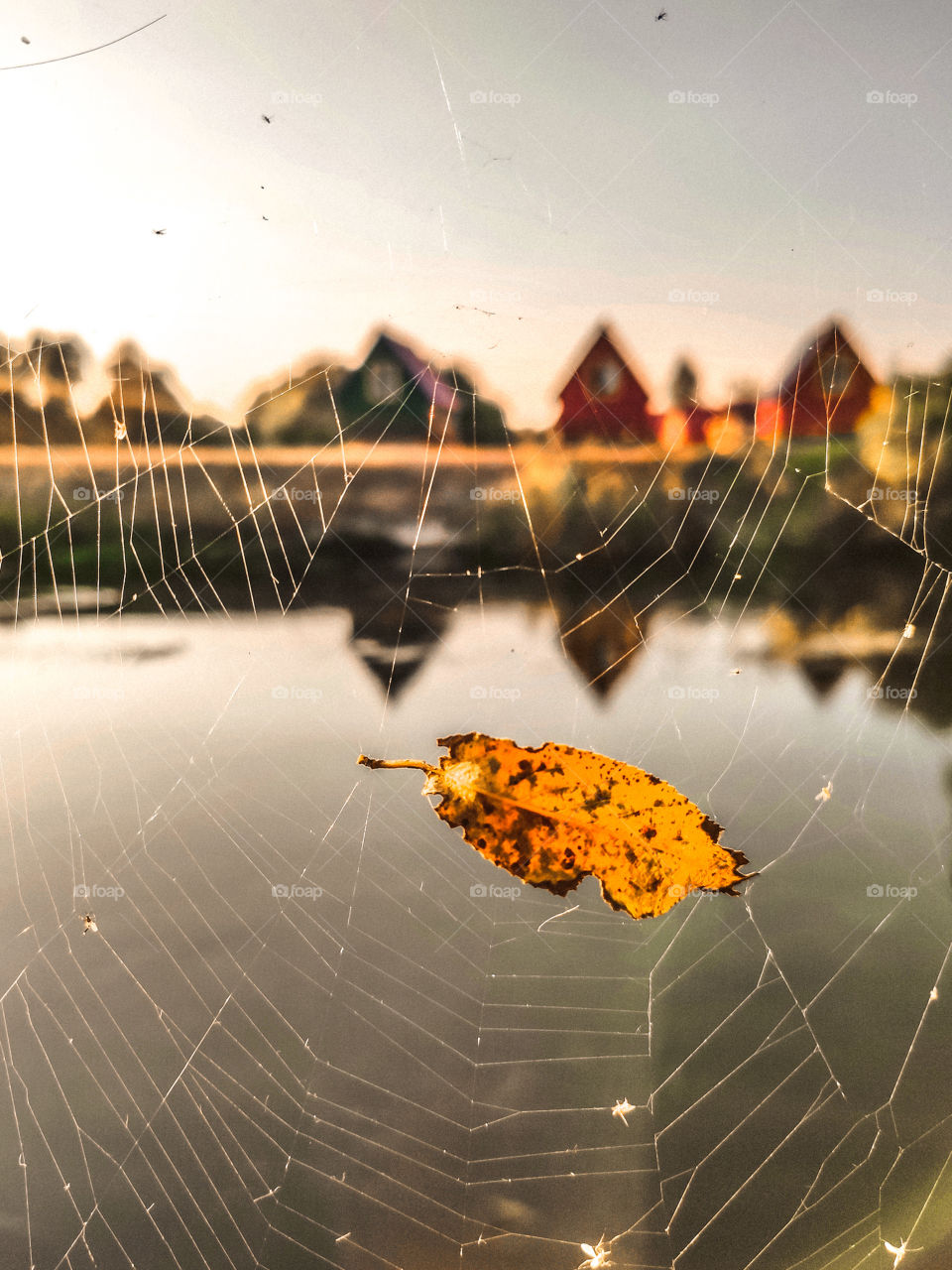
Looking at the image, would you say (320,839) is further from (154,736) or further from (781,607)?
(781,607)

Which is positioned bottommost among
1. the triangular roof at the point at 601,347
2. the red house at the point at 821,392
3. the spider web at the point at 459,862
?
the spider web at the point at 459,862

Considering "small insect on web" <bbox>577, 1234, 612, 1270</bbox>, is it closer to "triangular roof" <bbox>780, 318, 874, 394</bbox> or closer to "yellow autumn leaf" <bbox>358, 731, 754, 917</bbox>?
"yellow autumn leaf" <bbox>358, 731, 754, 917</bbox>

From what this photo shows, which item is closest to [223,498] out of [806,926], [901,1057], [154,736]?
[154,736]

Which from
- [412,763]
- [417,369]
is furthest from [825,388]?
[412,763]

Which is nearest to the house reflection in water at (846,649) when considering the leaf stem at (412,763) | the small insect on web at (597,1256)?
the leaf stem at (412,763)

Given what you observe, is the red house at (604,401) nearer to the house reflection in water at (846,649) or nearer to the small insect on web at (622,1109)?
the house reflection in water at (846,649)

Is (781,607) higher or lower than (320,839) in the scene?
higher

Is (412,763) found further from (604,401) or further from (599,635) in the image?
(604,401)
